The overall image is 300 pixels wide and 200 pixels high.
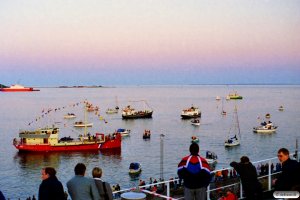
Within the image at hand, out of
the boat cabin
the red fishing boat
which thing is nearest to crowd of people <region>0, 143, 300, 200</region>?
the red fishing boat

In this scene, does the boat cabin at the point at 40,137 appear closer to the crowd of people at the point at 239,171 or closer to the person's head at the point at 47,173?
the crowd of people at the point at 239,171

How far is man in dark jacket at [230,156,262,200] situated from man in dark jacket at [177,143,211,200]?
0.96m

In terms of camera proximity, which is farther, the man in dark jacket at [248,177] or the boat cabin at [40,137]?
the boat cabin at [40,137]

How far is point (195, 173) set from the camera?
23.0 ft

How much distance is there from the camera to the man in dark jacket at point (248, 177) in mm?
7746

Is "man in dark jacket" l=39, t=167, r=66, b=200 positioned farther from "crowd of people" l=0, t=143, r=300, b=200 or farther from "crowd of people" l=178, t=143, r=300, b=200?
"crowd of people" l=178, t=143, r=300, b=200

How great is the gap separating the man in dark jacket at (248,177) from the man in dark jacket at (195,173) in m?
0.96

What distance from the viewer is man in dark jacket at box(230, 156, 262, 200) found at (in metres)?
7.75

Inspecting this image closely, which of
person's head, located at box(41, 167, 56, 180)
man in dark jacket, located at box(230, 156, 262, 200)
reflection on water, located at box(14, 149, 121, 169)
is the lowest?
reflection on water, located at box(14, 149, 121, 169)

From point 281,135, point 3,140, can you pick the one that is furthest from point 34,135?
point 281,135

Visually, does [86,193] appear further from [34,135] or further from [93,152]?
[34,135]

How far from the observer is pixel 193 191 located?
280 inches

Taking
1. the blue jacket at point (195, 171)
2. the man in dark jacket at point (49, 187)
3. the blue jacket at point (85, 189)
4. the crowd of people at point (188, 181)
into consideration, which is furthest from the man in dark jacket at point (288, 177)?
the man in dark jacket at point (49, 187)

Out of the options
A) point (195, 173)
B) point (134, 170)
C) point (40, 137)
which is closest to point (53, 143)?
point (40, 137)
